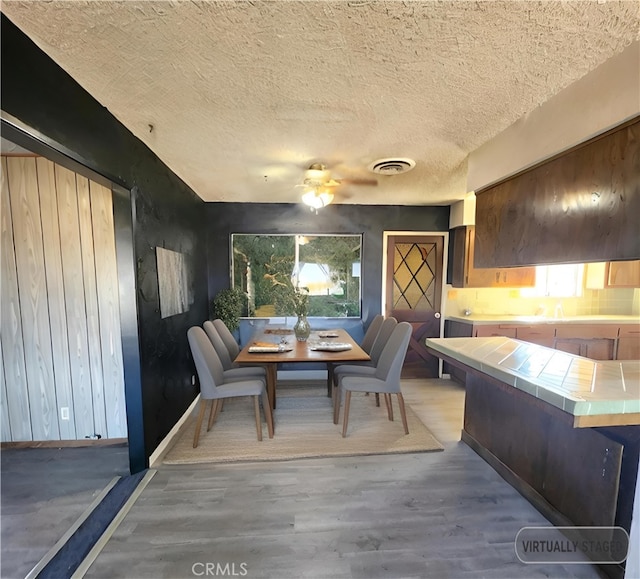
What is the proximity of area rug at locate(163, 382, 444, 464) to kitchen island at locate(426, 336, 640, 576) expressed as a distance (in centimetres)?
62

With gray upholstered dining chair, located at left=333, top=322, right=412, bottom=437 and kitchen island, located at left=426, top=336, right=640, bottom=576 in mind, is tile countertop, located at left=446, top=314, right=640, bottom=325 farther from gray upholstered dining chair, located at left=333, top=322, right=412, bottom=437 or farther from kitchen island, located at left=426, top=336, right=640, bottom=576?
gray upholstered dining chair, located at left=333, top=322, right=412, bottom=437

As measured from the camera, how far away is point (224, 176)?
111 inches

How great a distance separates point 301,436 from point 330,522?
893mm

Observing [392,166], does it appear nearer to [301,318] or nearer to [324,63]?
[324,63]

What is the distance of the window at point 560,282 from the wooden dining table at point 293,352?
2940mm

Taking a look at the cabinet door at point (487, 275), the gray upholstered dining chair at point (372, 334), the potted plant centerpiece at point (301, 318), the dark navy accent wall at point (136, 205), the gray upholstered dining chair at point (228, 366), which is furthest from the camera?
the cabinet door at point (487, 275)

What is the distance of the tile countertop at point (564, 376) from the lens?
3.65 ft

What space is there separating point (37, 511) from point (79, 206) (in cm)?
204

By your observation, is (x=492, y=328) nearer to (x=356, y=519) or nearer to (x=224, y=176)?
(x=356, y=519)

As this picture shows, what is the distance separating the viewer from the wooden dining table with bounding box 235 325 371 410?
2412mm

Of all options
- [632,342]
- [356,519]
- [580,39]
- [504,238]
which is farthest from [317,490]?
[632,342]

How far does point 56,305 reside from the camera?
2.19m

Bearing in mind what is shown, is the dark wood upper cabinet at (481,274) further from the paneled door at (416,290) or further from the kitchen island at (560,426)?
the kitchen island at (560,426)

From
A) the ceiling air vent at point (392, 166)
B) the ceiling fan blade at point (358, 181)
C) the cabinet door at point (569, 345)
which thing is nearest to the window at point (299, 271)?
the ceiling fan blade at point (358, 181)
